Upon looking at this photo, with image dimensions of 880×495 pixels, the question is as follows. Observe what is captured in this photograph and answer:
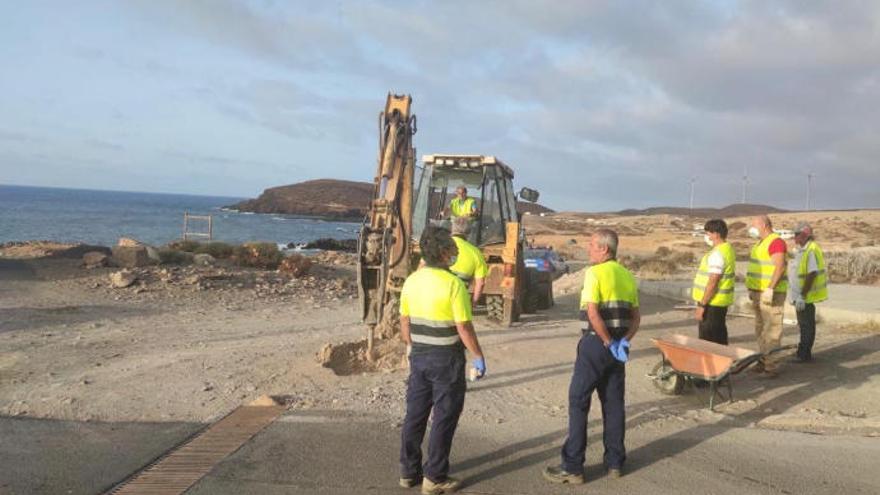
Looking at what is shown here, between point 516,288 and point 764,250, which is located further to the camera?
point 516,288

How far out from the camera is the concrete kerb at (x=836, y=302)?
Result: 1276 cm

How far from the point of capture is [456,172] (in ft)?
44.3

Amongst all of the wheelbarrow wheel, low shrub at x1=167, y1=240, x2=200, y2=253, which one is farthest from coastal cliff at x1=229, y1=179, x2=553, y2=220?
the wheelbarrow wheel

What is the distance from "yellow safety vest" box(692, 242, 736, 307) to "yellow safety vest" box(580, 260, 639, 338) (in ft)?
10.1

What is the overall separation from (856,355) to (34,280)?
18.7 m

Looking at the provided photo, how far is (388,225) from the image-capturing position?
30.9ft

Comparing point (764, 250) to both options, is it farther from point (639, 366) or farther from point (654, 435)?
point (654, 435)

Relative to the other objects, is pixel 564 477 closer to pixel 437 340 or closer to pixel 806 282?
pixel 437 340

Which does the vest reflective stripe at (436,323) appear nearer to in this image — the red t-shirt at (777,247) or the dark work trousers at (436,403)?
the dark work trousers at (436,403)

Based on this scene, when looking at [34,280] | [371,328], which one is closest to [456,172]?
[371,328]

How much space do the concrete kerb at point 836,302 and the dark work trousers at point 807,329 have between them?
2520 millimetres

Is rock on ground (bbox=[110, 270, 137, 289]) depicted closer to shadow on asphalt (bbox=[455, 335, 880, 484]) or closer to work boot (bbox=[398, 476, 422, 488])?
→ shadow on asphalt (bbox=[455, 335, 880, 484])

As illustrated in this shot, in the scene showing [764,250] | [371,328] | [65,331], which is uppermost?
[764,250]

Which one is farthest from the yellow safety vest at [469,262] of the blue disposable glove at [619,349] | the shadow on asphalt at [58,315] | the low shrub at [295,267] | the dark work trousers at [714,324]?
the low shrub at [295,267]
